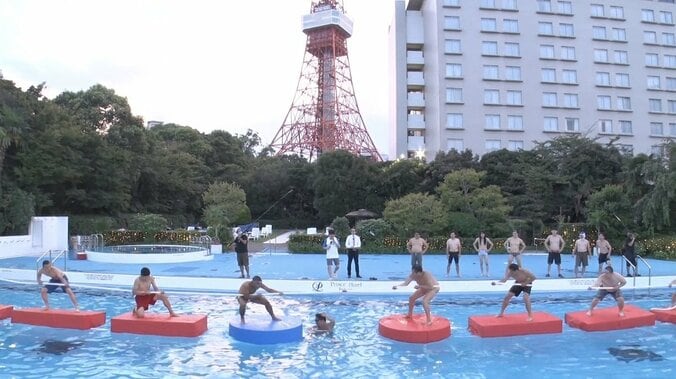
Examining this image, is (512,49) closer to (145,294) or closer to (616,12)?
(616,12)

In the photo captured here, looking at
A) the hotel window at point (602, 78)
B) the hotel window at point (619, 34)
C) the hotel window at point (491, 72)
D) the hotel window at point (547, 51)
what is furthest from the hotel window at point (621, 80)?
the hotel window at point (491, 72)

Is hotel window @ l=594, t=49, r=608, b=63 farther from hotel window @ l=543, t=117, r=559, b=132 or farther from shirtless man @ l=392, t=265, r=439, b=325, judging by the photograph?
shirtless man @ l=392, t=265, r=439, b=325

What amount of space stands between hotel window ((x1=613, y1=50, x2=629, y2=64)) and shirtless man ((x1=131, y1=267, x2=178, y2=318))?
2138 inches

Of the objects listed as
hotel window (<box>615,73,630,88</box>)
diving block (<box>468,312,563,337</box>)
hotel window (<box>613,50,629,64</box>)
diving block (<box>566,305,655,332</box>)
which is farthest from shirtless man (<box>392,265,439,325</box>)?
hotel window (<box>613,50,629,64</box>)

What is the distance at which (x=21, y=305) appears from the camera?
15602mm

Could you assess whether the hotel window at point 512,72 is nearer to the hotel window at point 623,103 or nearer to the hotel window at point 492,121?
the hotel window at point 492,121

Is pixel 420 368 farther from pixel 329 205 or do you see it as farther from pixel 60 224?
pixel 329 205

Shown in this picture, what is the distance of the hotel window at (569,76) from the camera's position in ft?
171

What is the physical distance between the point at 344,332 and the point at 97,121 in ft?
128

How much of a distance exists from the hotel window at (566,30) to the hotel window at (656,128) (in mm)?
12438

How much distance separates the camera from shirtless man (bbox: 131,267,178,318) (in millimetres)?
11938

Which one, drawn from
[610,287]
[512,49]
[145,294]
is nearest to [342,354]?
[145,294]

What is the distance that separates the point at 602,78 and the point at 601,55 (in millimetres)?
2362

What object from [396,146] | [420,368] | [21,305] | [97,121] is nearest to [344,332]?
[420,368]
